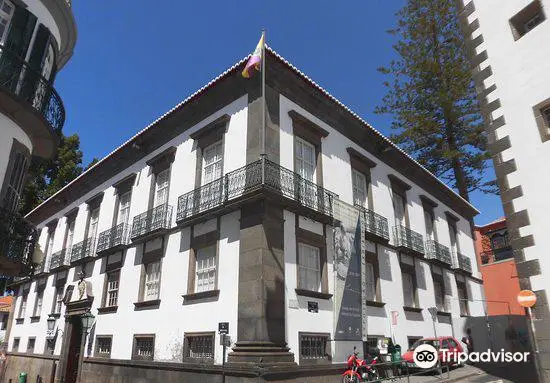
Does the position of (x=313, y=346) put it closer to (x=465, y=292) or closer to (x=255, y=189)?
(x=255, y=189)

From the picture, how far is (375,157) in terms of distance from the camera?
2002 centimetres

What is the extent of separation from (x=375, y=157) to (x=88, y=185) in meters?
15.6

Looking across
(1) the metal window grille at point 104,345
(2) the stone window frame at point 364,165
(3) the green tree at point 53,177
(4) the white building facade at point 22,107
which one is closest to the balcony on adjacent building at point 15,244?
(4) the white building facade at point 22,107

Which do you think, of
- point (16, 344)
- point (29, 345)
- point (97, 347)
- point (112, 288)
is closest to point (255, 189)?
point (112, 288)

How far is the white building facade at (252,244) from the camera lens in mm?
12898

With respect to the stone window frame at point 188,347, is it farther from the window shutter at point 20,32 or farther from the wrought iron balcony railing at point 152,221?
the window shutter at point 20,32

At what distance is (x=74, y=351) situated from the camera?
66.4 feet

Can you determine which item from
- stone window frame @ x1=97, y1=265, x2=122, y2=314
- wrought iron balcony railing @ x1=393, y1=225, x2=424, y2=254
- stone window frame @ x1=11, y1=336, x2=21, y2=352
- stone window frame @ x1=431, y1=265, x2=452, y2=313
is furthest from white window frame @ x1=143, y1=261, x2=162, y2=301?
stone window frame @ x1=11, y1=336, x2=21, y2=352

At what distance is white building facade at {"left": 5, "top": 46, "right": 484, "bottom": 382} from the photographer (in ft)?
42.3

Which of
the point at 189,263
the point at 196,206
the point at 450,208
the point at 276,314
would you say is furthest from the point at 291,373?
the point at 450,208

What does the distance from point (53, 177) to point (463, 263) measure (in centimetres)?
2997

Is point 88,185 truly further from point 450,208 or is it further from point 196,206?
point 450,208

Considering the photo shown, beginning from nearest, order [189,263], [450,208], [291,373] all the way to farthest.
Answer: [291,373]
[189,263]
[450,208]

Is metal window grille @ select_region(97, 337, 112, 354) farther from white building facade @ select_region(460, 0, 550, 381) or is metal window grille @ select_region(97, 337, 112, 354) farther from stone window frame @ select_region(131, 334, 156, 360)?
white building facade @ select_region(460, 0, 550, 381)
